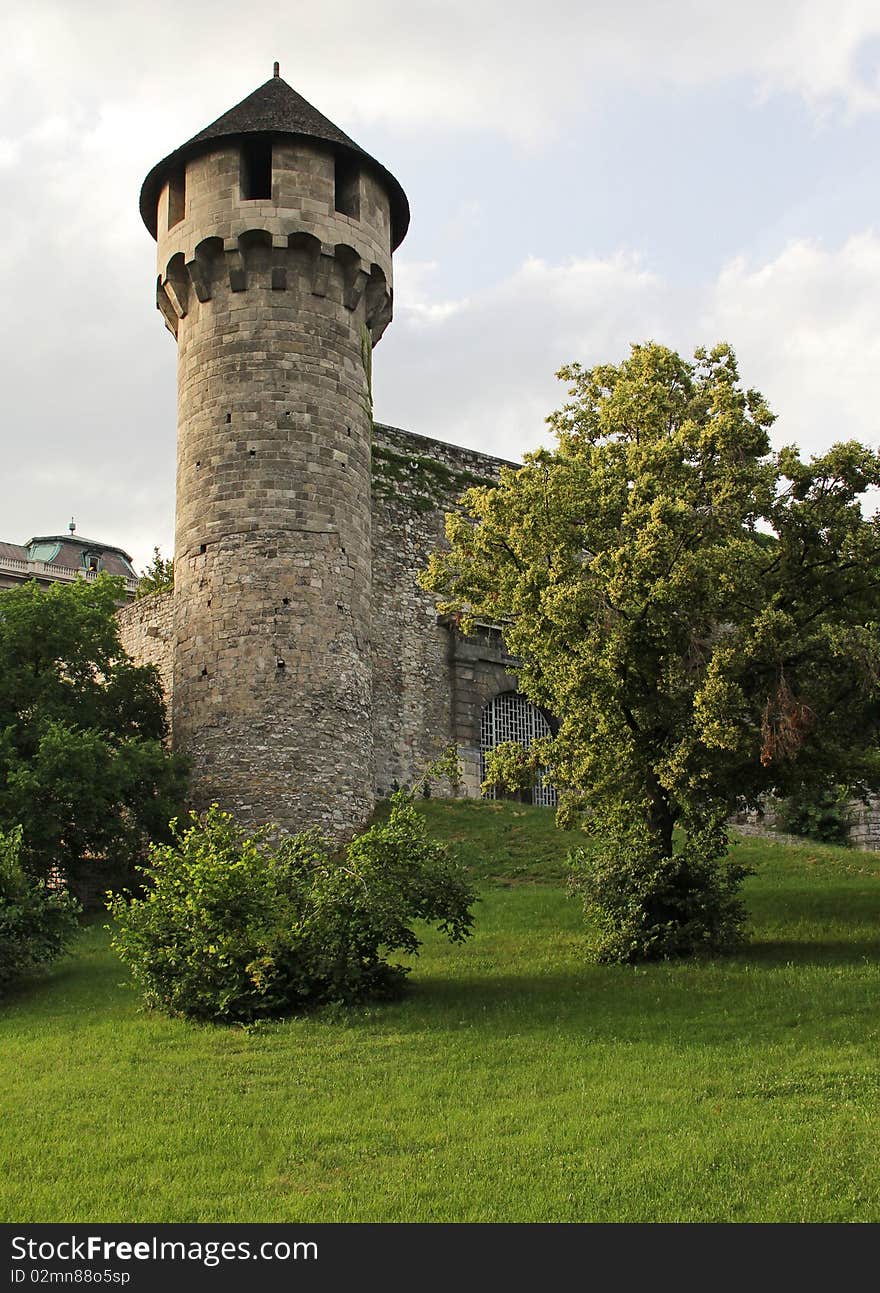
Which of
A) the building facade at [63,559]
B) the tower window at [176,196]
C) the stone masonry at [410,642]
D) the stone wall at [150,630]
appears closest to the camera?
the tower window at [176,196]

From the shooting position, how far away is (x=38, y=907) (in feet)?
57.5

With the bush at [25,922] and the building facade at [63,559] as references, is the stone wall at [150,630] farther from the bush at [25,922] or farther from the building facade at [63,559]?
the building facade at [63,559]

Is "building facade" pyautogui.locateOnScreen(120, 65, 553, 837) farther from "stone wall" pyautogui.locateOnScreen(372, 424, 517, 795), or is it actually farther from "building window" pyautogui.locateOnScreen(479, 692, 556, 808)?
"building window" pyautogui.locateOnScreen(479, 692, 556, 808)

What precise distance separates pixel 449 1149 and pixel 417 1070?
2197 mm

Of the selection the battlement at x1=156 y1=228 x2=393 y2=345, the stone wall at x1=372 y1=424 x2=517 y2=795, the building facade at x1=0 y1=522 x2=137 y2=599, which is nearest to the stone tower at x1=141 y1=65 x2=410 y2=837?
the battlement at x1=156 y1=228 x2=393 y2=345

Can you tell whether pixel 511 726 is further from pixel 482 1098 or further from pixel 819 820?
pixel 482 1098

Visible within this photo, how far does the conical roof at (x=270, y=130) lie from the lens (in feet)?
86.5

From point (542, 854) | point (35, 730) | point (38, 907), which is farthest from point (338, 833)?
point (38, 907)

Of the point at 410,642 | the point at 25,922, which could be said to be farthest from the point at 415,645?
the point at 25,922

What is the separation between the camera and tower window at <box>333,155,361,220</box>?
27.0 meters

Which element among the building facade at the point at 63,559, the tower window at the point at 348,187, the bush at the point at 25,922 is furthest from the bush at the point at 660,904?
the building facade at the point at 63,559

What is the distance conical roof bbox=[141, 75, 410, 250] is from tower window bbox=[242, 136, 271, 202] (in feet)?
1.19

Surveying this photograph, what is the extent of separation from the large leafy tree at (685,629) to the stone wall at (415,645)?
9725 millimetres

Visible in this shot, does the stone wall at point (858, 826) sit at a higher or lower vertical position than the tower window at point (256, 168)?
lower
